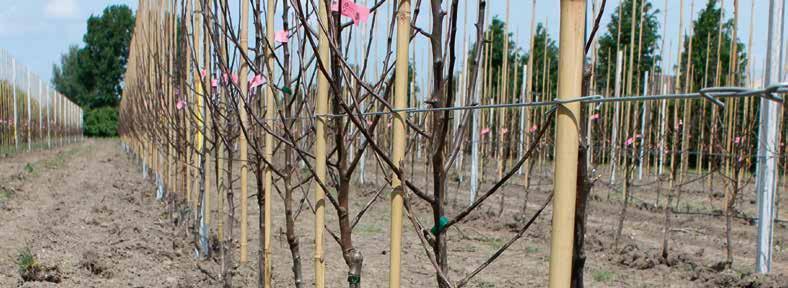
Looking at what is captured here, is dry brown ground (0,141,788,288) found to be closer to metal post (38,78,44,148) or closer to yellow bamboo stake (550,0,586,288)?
yellow bamboo stake (550,0,586,288)

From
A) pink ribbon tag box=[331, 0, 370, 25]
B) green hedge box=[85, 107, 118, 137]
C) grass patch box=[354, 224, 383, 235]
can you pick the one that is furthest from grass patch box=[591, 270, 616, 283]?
green hedge box=[85, 107, 118, 137]

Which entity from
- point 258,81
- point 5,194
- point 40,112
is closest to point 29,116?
point 40,112

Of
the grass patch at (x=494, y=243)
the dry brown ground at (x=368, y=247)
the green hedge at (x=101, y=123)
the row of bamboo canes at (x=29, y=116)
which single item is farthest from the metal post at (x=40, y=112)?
the green hedge at (x=101, y=123)

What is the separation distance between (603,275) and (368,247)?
192cm

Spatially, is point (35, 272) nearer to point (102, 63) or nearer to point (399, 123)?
point (399, 123)

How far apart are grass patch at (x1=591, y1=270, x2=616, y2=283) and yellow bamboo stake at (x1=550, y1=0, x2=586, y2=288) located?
4.00 metres

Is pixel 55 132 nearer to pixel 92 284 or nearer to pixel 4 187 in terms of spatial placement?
pixel 4 187

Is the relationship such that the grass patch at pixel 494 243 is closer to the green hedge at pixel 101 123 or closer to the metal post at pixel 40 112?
the metal post at pixel 40 112

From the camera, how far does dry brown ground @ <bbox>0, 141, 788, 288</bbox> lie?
4270mm

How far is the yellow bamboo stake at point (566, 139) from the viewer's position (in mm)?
944

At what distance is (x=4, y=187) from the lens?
A: 353 inches

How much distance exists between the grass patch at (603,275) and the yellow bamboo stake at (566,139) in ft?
13.1

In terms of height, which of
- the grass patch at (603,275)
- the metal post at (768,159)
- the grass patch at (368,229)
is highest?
the metal post at (768,159)

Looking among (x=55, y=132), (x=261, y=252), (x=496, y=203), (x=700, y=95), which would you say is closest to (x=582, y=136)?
(x=700, y=95)
